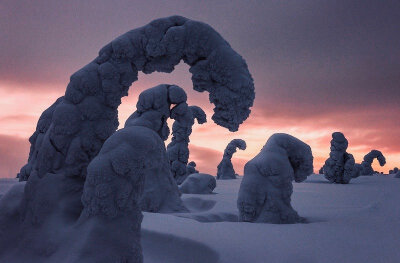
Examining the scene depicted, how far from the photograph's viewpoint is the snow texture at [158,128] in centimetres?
570

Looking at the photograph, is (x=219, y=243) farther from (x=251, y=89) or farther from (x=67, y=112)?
(x=67, y=112)

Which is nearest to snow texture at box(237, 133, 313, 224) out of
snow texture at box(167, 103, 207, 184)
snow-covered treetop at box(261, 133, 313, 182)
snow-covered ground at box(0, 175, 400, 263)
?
snow-covered treetop at box(261, 133, 313, 182)

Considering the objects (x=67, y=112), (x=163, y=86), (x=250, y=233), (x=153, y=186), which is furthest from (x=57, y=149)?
(x=163, y=86)

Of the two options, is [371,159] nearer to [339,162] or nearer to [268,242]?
[339,162]

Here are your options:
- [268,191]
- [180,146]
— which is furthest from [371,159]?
[268,191]

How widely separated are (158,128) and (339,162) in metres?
10.2

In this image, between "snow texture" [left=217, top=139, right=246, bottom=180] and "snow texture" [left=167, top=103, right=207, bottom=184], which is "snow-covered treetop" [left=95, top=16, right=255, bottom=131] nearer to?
"snow texture" [left=167, top=103, right=207, bottom=184]

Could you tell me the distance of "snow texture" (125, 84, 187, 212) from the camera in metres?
5.70

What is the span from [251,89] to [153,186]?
11.5 feet

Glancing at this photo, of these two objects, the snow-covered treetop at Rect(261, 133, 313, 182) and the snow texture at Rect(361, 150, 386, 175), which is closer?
the snow-covered treetop at Rect(261, 133, 313, 182)

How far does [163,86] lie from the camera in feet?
20.4

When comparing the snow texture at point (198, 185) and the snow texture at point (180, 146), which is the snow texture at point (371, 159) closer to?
the snow texture at point (180, 146)

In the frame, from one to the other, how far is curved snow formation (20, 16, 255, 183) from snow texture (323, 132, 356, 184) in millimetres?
11892

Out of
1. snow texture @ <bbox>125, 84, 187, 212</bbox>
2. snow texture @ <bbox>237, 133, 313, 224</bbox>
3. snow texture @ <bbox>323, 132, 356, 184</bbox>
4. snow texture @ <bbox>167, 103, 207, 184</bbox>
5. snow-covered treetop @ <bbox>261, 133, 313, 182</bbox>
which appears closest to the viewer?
snow texture @ <bbox>237, 133, 313, 224</bbox>
